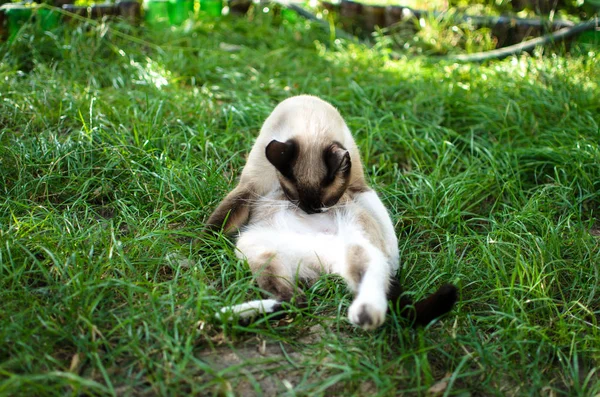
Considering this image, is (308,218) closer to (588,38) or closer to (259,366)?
(259,366)

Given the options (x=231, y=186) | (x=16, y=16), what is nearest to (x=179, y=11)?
(x=16, y=16)

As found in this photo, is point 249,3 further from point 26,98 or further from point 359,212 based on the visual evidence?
point 359,212

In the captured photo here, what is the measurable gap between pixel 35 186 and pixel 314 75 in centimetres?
294

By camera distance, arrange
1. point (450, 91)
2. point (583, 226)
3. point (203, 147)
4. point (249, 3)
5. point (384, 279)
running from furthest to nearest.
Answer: point (249, 3) → point (450, 91) → point (203, 147) → point (583, 226) → point (384, 279)

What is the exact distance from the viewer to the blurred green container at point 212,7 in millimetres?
7234

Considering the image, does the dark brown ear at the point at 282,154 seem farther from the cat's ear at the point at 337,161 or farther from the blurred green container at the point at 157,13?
the blurred green container at the point at 157,13

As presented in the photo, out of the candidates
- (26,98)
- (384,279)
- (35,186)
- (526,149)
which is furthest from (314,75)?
(384,279)

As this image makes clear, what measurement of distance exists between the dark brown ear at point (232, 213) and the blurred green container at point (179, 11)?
3.89 metres

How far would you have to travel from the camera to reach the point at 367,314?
2.66 metres

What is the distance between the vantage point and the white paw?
104 inches

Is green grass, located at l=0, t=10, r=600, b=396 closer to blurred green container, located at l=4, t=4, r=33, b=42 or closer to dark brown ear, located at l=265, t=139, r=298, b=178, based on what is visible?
blurred green container, located at l=4, t=4, r=33, b=42

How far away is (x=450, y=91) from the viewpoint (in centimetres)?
548

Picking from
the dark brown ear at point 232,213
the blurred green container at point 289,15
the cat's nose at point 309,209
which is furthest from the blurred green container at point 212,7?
the cat's nose at point 309,209

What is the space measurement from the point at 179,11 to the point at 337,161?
4.34 metres
